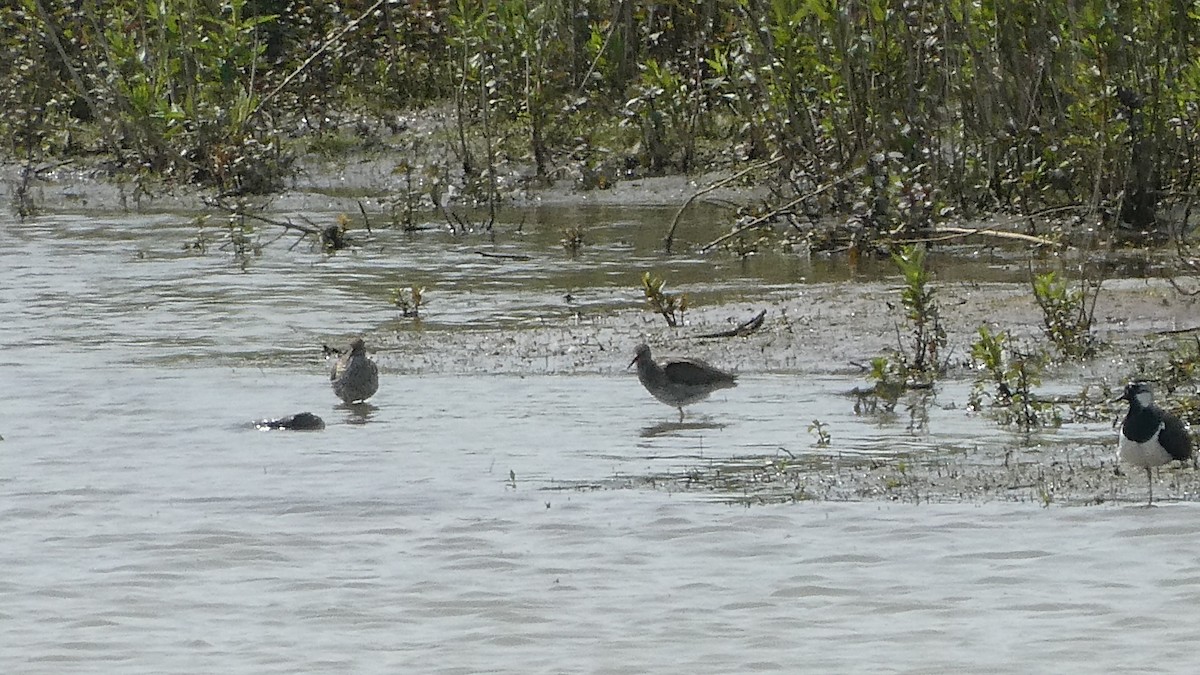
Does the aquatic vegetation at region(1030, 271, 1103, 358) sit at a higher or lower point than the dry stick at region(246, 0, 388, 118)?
lower

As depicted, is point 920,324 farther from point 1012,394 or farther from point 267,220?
point 267,220

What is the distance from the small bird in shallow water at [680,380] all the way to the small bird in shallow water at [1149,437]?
2303mm

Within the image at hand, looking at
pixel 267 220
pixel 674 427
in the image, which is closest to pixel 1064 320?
pixel 674 427

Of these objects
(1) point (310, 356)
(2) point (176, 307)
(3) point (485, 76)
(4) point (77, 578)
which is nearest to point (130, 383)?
(1) point (310, 356)

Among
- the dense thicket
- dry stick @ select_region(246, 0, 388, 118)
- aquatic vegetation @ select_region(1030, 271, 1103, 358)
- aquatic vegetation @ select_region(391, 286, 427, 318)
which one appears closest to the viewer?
aquatic vegetation @ select_region(1030, 271, 1103, 358)

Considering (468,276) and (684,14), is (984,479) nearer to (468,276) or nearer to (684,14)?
(468,276)

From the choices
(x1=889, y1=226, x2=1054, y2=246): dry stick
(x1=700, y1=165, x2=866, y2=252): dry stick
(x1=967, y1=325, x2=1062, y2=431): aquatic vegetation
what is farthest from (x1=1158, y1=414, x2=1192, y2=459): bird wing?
(x1=700, y1=165, x2=866, y2=252): dry stick

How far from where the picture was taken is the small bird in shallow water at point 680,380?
9133 mm

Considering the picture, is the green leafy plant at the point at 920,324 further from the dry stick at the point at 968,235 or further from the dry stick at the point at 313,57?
the dry stick at the point at 313,57

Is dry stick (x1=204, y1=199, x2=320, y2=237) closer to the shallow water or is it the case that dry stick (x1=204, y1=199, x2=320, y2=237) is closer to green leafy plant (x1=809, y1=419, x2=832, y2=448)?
the shallow water

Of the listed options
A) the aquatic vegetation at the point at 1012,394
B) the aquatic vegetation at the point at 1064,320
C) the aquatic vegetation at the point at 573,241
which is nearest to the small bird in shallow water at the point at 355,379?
the aquatic vegetation at the point at 1012,394

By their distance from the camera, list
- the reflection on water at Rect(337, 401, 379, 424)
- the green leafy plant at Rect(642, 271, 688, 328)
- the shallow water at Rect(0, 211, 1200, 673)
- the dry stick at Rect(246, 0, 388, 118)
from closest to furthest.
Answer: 1. the shallow water at Rect(0, 211, 1200, 673)
2. the reflection on water at Rect(337, 401, 379, 424)
3. the green leafy plant at Rect(642, 271, 688, 328)
4. the dry stick at Rect(246, 0, 388, 118)

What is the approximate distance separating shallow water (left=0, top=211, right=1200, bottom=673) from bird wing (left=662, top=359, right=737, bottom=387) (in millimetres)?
170

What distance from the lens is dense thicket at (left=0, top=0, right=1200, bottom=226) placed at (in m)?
12.8
